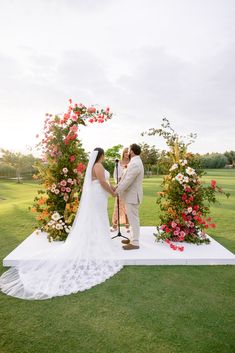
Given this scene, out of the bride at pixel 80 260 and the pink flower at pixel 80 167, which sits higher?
the pink flower at pixel 80 167

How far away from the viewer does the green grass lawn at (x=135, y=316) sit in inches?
125

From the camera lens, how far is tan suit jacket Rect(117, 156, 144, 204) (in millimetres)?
6047

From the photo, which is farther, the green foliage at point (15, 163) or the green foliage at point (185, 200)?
the green foliage at point (15, 163)

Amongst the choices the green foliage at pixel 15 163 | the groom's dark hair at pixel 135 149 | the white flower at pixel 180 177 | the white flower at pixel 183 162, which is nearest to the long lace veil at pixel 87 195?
the groom's dark hair at pixel 135 149

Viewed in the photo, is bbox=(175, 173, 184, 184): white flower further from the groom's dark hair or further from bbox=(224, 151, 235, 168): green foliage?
bbox=(224, 151, 235, 168): green foliage

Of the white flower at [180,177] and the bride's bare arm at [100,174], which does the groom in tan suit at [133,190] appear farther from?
the white flower at [180,177]

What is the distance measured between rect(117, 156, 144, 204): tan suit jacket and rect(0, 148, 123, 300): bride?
1.10 feet

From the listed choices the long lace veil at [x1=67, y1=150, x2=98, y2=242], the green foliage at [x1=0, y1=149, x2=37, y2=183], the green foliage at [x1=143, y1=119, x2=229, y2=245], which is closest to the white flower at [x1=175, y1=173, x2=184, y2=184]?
the green foliage at [x1=143, y1=119, x2=229, y2=245]

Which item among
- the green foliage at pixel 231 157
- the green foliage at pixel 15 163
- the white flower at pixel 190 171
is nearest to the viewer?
the white flower at pixel 190 171

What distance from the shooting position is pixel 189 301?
13.5 ft

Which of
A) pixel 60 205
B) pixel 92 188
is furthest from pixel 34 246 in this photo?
pixel 92 188

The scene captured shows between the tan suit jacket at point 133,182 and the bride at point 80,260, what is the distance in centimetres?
34

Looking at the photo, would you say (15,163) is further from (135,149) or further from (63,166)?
(135,149)

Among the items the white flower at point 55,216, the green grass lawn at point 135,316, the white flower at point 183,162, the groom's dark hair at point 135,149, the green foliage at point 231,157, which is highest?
the green foliage at point 231,157
